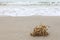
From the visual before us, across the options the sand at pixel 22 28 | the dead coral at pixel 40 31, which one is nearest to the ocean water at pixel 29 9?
the sand at pixel 22 28

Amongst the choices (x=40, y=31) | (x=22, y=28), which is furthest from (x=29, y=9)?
(x=40, y=31)

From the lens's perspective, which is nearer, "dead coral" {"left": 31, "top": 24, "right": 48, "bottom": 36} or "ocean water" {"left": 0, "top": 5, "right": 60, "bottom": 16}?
"dead coral" {"left": 31, "top": 24, "right": 48, "bottom": 36}

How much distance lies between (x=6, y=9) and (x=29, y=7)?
0.39 meters

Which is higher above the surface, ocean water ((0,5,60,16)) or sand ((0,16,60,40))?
ocean water ((0,5,60,16))

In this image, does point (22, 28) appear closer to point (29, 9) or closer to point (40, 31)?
point (40, 31)

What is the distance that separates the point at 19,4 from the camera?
281cm

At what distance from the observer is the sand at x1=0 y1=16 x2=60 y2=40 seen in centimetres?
118

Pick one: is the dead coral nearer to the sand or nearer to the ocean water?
the sand

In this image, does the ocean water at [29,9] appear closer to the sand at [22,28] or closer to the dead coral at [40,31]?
the sand at [22,28]

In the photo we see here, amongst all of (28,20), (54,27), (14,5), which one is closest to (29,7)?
(14,5)

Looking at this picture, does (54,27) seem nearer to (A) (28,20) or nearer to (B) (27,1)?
(A) (28,20)

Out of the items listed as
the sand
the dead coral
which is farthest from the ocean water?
the dead coral

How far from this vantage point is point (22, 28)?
1369mm

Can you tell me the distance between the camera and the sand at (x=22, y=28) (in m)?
1.18
